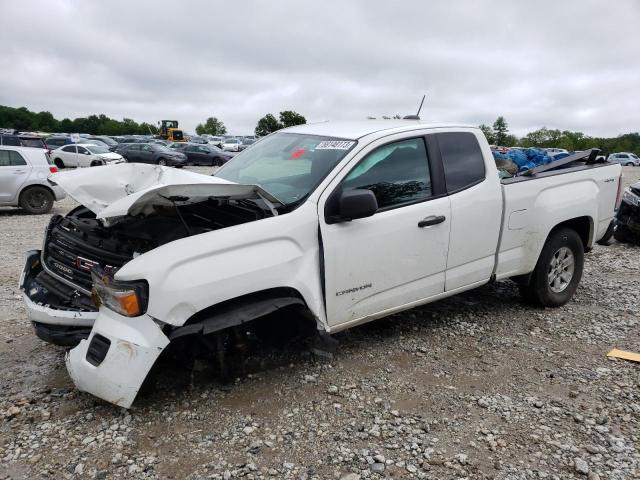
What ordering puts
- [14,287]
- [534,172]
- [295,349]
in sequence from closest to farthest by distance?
[295,349], [534,172], [14,287]

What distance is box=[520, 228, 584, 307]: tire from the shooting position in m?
4.67

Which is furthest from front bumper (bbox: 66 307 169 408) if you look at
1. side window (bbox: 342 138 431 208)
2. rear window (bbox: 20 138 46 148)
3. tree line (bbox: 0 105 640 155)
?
tree line (bbox: 0 105 640 155)

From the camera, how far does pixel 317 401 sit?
3.24 m

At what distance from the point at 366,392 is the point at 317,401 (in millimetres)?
347

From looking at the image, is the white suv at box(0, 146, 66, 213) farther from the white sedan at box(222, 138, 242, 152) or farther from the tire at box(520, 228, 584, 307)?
the white sedan at box(222, 138, 242, 152)

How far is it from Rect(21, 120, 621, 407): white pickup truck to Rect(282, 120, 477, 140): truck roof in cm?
2

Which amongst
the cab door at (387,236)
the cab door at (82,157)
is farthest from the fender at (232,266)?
the cab door at (82,157)

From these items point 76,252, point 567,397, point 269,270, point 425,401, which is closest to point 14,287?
point 76,252

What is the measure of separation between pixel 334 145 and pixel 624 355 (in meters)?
2.87

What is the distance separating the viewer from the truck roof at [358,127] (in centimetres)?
379

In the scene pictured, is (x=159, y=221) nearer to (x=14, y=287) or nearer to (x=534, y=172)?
(x=14, y=287)

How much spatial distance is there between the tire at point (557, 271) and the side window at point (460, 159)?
1172mm

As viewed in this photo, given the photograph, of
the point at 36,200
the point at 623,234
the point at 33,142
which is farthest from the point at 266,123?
the point at 623,234

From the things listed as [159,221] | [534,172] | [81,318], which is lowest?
[81,318]
